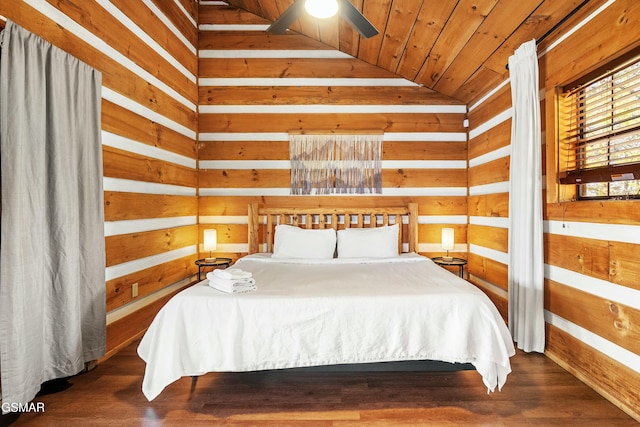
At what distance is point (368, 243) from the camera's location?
322 centimetres

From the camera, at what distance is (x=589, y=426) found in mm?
1688

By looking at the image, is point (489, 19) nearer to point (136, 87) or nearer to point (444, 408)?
point (444, 408)

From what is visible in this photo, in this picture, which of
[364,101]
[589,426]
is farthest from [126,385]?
[364,101]

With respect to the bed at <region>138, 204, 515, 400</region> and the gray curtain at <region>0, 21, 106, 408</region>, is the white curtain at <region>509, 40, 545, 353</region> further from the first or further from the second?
the gray curtain at <region>0, 21, 106, 408</region>

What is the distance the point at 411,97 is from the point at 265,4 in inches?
73.6

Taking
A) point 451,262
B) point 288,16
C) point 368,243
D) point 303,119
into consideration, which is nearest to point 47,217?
point 288,16

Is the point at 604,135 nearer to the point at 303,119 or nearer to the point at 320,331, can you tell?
the point at 320,331

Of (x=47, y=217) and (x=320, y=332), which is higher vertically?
(x=47, y=217)

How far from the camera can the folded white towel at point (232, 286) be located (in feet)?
6.46

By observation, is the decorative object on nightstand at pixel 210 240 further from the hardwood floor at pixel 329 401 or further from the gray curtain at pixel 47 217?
the hardwood floor at pixel 329 401

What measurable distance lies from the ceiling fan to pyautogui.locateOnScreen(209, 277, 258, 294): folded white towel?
5.87ft

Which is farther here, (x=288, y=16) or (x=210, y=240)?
(x=210, y=240)

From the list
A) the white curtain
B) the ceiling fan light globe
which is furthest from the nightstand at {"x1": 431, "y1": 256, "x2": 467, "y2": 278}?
the ceiling fan light globe

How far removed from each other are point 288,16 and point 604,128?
6.97 ft
